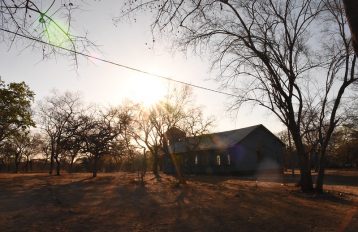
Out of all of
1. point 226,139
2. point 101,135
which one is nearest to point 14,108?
point 101,135

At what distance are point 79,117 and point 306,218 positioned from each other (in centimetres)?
3830

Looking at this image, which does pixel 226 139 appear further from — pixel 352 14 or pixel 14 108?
pixel 352 14

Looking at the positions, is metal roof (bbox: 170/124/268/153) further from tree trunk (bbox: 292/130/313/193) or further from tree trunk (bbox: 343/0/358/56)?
tree trunk (bbox: 343/0/358/56)

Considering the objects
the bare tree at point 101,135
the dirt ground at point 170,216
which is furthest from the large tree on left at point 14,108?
the dirt ground at point 170,216

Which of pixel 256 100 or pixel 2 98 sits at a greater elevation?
pixel 2 98

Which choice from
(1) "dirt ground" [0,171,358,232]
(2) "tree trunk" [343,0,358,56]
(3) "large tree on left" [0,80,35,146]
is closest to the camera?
(2) "tree trunk" [343,0,358,56]

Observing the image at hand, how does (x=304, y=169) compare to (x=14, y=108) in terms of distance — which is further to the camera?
(x=14, y=108)

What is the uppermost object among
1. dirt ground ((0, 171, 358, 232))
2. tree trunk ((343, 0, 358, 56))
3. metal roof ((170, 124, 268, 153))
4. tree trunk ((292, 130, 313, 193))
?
metal roof ((170, 124, 268, 153))

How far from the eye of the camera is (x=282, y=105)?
23.7 meters

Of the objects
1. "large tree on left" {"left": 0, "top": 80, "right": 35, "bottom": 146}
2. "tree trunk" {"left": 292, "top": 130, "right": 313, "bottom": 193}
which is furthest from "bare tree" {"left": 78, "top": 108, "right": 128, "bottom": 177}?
"tree trunk" {"left": 292, "top": 130, "right": 313, "bottom": 193}

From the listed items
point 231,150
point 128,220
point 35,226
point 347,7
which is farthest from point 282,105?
point 231,150

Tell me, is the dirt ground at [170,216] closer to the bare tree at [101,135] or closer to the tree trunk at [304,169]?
the tree trunk at [304,169]

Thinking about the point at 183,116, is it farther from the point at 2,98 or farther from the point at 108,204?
the point at 108,204

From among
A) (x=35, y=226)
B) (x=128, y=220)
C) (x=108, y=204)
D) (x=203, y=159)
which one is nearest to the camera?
(x=35, y=226)
